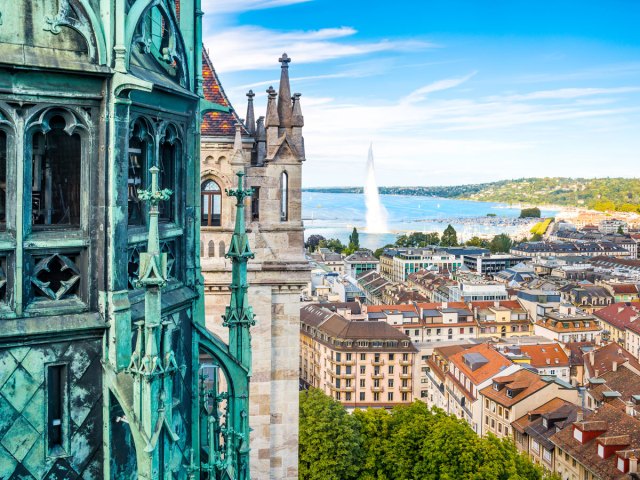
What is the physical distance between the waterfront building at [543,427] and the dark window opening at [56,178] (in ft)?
179

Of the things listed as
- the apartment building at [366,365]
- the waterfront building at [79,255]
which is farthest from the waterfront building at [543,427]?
the waterfront building at [79,255]

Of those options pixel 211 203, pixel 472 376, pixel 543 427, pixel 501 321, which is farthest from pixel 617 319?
pixel 211 203

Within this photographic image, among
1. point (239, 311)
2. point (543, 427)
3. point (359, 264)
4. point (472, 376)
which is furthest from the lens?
point (359, 264)

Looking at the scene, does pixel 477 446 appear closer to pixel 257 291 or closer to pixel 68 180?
pixel 257 291

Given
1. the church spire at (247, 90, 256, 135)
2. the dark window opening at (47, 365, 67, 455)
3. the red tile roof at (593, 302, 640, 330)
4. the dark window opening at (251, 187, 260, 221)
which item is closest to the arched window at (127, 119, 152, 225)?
the dark window opening at (47, 365, 67, 455)

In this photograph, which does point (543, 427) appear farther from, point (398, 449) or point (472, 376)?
point (398, 449)

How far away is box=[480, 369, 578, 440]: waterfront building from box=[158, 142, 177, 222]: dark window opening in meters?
59.5

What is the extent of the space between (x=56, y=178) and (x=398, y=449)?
46.9 metres

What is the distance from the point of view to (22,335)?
5621 mm

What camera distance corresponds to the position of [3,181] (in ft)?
18.6

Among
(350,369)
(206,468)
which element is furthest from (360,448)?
(206,468)

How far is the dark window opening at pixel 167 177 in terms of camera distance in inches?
278

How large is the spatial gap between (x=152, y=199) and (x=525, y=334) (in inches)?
4375

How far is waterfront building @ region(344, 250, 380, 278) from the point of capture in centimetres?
18081
